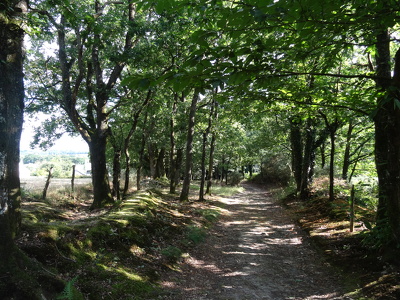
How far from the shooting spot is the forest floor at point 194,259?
15.1 feet

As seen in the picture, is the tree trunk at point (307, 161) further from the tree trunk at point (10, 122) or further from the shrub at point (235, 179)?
the shrub at point (235, 179)

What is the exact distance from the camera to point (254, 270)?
6484 mm

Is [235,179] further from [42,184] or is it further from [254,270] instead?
[254,270]

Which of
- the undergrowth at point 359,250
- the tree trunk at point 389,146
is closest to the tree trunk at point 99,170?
the undergrowth at point 359,250

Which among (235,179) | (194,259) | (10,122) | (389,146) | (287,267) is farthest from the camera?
(235,179)

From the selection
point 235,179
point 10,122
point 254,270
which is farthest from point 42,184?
point 235,179

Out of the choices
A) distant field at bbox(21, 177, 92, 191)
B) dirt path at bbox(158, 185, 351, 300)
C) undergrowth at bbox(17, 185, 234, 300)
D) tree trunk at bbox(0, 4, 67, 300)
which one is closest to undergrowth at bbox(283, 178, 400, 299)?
dirt path at bbox(158, 185, 351, 300)

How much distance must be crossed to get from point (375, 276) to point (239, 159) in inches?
1404

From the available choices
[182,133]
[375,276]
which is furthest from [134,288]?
[182,133]

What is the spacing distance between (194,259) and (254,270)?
1.66 m

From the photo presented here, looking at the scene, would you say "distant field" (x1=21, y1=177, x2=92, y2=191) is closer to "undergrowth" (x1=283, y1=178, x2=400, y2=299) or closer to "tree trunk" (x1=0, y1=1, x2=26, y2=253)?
"tree trunk" (x1=0, y1=1, x2=26, y2=253)

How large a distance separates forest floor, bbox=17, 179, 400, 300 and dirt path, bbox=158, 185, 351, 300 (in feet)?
0.07

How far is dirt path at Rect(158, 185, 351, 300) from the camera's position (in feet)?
17.2

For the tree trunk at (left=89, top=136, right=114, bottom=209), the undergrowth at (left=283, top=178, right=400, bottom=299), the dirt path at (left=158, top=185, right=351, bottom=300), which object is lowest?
the dirt path at (left=158, top=185, right=351, bottom=300)
